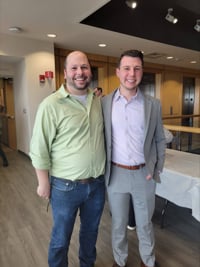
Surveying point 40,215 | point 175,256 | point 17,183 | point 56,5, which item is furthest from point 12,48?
point 175,256

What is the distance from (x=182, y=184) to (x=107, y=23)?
3229 millimetres

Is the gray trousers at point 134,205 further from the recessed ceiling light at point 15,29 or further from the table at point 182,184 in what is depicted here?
the recessed ceiling light at point 15,29

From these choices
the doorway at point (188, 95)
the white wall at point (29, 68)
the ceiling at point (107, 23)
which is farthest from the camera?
the doorway at point (188, 95)

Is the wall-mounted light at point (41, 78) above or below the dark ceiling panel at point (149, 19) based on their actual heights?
below

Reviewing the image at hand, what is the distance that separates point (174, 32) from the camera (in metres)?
4.84

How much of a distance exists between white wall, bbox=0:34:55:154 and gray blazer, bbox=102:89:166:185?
3.54 m

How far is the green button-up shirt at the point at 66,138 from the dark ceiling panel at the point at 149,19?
2815mm

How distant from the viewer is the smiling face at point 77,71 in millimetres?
1281

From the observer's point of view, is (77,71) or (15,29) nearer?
(77,71)

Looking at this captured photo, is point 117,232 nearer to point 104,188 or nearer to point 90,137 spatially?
point 104,188

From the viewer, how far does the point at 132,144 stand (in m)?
1.42

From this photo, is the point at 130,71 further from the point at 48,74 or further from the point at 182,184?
the point at 48,74

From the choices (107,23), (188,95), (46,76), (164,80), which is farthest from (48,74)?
(188,95)

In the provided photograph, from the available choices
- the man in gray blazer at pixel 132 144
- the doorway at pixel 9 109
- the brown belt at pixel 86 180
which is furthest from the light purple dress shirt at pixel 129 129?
the doorway at pixel 9 109
